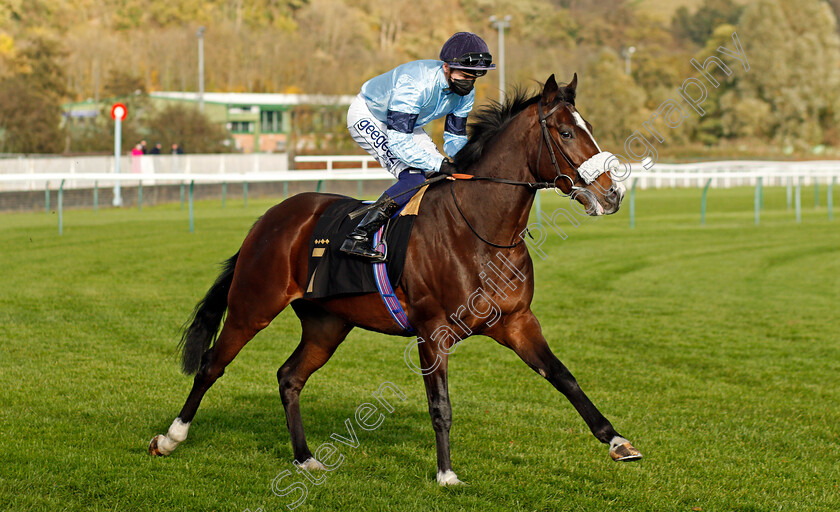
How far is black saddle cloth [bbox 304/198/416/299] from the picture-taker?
445cm

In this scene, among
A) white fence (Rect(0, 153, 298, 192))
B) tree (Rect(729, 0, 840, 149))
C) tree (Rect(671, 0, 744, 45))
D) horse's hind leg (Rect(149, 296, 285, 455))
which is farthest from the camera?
tree (Rect(671, 0, 744, 45))

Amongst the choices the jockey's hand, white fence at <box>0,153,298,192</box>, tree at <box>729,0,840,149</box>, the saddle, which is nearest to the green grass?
the saddle

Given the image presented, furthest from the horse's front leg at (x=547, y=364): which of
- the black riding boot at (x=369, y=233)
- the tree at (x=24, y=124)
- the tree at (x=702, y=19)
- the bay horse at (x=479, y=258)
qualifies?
the tree at (x=702, y=19)

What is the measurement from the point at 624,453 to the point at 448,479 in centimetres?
83

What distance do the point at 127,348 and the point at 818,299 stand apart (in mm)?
8009

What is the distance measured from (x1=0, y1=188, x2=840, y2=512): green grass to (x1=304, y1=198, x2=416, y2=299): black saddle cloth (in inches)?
35.7

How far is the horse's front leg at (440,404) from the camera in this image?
13.9 ft

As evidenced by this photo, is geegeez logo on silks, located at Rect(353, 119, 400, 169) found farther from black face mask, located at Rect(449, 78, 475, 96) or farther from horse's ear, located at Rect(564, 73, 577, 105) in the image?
horse's ear, located at Rect(564, 73, 577, 105)

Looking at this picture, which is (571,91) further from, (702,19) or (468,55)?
(702,19)

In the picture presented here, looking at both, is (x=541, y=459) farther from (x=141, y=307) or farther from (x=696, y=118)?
(x=696, y=118)

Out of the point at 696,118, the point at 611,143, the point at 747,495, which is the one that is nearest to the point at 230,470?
the point at 747,495

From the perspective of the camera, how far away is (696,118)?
56.2m

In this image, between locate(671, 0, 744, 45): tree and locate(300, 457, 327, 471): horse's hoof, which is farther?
locate(671, 0, 744, 45): tree

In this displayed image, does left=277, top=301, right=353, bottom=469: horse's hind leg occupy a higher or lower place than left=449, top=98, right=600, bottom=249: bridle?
lower
